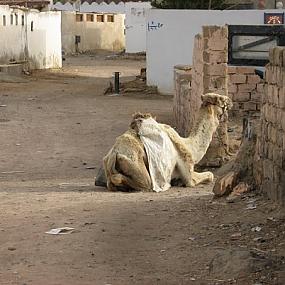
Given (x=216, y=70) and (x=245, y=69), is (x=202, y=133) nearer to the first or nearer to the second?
(x=216, y=70)

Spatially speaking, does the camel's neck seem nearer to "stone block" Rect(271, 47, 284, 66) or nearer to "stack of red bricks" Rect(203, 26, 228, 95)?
"stack of red bricks" Rect(203, 26, 228, 95)

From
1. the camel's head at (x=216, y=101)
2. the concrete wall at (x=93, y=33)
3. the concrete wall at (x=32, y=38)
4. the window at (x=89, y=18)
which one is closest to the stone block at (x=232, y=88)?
the camel's head at (x=216, y=101)

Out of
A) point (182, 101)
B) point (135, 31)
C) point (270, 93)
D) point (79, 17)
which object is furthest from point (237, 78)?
point (79, 17)

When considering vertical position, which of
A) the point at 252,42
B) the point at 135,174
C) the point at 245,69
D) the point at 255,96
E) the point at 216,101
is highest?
the point at 252,42

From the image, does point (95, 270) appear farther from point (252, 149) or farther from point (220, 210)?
point (252, 149)

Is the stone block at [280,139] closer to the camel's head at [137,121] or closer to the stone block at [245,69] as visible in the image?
the camel's head at [137,121]

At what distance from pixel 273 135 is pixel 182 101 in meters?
8.65

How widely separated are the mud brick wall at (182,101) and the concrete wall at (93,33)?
108 feet

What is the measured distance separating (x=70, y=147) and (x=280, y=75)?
27.1 feet

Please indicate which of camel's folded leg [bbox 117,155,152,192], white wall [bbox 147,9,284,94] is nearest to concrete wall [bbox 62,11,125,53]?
white wall [bbox 147,9,284,94]

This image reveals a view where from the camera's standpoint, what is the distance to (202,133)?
11.2 m

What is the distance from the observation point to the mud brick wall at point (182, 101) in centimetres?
1558

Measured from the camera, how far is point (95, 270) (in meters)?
6.18

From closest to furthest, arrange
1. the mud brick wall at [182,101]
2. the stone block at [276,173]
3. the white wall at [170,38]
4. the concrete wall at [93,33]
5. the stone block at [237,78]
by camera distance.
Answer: the stone block at [276,173], the mud brick wall at [182,101], the stone block at [237,78], the white wall at [170,38], the concrete wall at [93,33]
